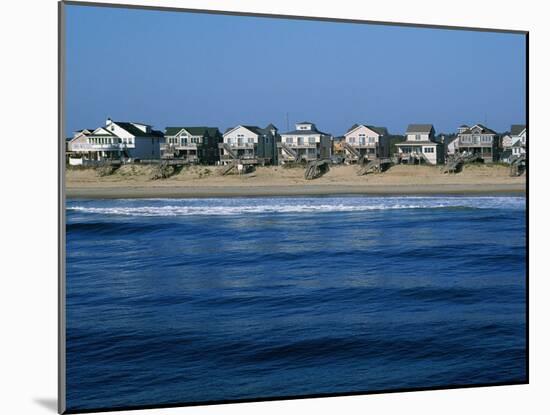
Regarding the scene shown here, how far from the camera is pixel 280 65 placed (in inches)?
252

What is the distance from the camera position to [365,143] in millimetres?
6637

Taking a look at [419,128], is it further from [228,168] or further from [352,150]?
[228,168]

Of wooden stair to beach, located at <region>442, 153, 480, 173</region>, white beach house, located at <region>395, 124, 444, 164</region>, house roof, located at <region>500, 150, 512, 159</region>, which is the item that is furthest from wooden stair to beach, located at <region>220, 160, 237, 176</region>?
house roof, located at <region>500, 150, 512, 159</region>

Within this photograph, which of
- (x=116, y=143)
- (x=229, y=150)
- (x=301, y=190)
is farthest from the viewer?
(x=301, y=190)

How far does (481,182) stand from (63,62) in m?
3.35

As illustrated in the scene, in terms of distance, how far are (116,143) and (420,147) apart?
7.48ft

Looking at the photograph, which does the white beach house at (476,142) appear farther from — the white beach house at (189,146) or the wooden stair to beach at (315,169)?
the white beach house at (189,146)

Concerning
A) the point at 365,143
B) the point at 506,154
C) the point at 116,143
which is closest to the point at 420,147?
the point at 365,143

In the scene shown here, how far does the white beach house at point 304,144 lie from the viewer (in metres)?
6.37

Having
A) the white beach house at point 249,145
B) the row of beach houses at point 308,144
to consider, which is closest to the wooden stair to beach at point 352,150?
the row of beach houses at point 308,144

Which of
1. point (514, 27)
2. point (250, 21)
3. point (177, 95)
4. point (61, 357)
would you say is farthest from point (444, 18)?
point (61, 357)

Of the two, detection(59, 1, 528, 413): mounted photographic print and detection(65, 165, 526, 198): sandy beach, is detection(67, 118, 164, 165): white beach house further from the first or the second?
detection(65, 165, 526, 198): sandy beach

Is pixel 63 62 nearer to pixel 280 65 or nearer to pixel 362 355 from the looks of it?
pixel 280 65

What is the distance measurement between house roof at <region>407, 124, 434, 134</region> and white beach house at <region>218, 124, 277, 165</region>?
3.32 feet
